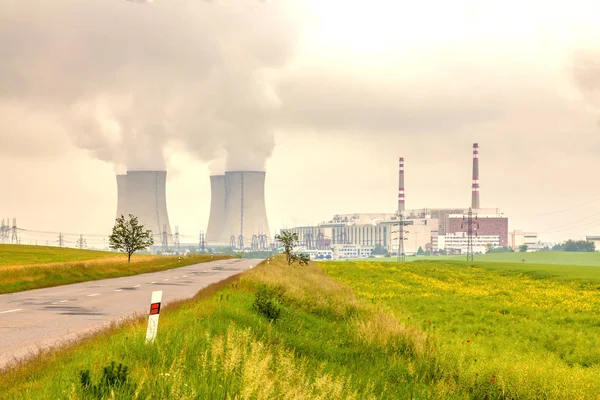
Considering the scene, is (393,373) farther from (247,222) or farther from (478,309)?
(247,222)

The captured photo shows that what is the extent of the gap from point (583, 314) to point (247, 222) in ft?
550

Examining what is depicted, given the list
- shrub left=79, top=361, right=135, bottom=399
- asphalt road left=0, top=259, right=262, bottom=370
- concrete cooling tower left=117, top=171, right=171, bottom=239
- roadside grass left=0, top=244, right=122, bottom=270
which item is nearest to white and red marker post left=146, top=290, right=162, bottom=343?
asphalt road left=0, top=259, right=262, bottom=370

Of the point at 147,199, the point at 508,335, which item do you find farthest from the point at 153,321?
the point at 147,199

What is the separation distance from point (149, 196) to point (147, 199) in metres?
1.39

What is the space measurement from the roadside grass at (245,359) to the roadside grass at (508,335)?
69cm

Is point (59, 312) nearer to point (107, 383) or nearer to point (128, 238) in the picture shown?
point (107, 383)

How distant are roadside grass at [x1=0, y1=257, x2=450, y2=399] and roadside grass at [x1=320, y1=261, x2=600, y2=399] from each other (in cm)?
69

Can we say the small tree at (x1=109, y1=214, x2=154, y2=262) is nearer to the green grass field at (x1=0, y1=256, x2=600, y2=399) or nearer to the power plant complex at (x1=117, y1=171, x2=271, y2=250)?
the green grass field at (x1=0, y1=256, x2=600, y2=399)

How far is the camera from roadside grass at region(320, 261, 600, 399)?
455 inches

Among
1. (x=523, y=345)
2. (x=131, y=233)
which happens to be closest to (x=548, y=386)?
(x=523, y=345)

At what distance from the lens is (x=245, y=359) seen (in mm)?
8672

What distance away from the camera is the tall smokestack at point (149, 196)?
186 m

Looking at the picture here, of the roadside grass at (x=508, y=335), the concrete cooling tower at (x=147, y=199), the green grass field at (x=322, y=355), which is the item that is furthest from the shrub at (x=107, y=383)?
the concrete cooling tower at (x=147, y=199)

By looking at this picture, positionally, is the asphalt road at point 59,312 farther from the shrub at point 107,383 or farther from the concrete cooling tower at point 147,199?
the concrete cooling tower at point 147,199
